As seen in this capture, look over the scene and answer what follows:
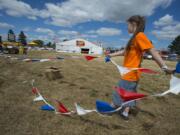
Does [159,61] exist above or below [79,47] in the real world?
below

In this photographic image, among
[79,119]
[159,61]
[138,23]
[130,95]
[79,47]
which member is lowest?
[79,119]

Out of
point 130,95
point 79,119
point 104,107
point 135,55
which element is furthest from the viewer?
point 79,119

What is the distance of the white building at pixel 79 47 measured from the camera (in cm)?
5834

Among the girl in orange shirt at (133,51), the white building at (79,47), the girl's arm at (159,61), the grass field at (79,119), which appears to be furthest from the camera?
the white building at (79,47)

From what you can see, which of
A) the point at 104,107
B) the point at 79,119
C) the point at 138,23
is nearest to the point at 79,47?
the point at 79,119

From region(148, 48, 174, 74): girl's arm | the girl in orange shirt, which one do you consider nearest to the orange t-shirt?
the girl in orange shirt

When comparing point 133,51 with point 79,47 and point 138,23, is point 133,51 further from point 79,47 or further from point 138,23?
point 79,47

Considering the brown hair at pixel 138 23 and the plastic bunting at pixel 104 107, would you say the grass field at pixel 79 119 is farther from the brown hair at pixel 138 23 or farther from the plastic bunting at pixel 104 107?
the brown hair at pixel 138 23

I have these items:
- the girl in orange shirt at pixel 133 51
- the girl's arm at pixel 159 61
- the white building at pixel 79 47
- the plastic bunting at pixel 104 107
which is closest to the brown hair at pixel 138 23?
the girl in orange shirt at pixel 133 51

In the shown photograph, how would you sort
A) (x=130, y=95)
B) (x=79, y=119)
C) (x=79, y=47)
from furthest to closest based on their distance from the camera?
1. (x=79, y=47)
2. (x=79, y=119)
3. (x=130, y=95)

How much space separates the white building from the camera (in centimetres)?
5834

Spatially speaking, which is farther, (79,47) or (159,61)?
(79,47)

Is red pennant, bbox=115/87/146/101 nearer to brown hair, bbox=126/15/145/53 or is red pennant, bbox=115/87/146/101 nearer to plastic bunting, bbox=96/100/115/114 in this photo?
plastic bunting, bbox=96/100/115/114

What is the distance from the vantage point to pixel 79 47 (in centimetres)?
5947
